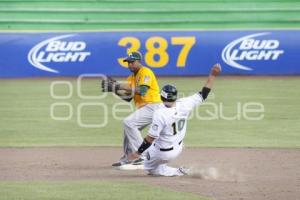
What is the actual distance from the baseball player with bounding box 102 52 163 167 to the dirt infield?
0.52 m

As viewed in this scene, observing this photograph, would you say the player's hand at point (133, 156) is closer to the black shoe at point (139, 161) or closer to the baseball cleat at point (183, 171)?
the black shoe at point (139, 161)

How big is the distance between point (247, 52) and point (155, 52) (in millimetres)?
3206

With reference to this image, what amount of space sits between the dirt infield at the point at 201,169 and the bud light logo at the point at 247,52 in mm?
13683

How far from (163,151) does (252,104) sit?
10.2m

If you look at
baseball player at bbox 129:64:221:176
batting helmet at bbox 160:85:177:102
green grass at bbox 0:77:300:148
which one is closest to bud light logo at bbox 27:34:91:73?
green grass at bbox 0:77:300:148

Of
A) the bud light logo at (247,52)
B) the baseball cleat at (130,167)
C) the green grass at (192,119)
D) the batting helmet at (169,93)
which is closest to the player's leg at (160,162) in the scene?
the baseball cleat at (130,167)

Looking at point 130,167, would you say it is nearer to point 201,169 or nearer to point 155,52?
point 201,169

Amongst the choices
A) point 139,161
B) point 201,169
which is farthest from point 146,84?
point 201,169

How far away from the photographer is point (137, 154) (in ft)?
36.1

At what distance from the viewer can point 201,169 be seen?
1154 centimetres

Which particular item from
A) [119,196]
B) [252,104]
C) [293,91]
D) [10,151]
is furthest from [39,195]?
[293,91]

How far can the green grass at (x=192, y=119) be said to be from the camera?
50.4 ft

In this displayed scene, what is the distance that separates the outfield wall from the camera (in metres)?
27.4

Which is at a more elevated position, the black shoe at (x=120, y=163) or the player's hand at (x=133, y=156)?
the player's hand at (x=133, y=156)
